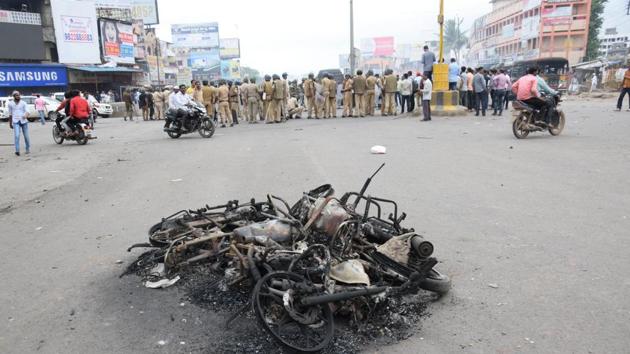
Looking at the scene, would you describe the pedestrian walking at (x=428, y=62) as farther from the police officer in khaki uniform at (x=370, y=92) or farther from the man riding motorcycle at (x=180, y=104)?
the man riding motorcycle at (x=180, y=104)

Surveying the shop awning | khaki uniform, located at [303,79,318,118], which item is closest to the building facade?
khaki uniform, located at [303,79,318,118]

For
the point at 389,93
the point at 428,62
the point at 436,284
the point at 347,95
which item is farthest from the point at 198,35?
the point at 436,284

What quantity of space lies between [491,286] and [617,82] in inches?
1451

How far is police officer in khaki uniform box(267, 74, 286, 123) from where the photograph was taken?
1972cm

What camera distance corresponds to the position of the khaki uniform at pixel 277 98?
19719 mm

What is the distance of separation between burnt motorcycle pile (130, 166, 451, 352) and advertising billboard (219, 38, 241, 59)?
106 m

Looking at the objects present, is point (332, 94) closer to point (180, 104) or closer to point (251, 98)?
point (251, 98)

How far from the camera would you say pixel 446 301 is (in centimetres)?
369

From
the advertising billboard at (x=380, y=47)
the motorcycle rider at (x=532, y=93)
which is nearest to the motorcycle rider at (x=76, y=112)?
the motorcycle rider at (x=532, y=93)

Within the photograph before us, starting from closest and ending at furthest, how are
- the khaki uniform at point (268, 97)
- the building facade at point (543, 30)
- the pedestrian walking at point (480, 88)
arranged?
the pedestrian walking at point (480, 88)
the khaki uniform at point (268, 97)
the building facade at point (543, 30)

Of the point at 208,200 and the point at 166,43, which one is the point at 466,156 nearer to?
the point at 208,200

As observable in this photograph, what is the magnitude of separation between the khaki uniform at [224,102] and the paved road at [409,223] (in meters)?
7.67

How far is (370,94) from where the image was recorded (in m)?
21.1

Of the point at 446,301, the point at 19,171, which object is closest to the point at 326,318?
the point at 446,301
